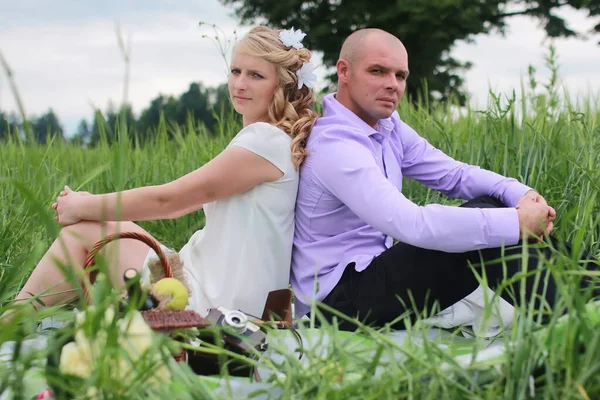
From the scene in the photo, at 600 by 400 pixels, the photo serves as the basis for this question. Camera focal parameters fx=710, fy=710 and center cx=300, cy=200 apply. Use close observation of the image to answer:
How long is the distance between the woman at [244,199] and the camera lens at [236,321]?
2.13 feet

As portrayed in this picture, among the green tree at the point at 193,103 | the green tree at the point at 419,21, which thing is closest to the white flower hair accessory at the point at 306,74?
the green tree at the point at 193,103

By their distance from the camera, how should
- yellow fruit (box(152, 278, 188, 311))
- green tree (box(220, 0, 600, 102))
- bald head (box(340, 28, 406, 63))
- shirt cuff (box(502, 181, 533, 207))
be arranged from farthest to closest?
green tree (box(220, 0, 600, 102)) → shirt cuff (box(502, 181, 533, 207)) → bald head (box(340, 28, 406, 63)) → yellow fruit (box(152, 278, 188, 311))

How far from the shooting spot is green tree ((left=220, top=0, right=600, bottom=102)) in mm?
14688

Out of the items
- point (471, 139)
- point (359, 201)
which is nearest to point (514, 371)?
point (359, 201)

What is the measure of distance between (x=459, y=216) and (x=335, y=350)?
92 cm

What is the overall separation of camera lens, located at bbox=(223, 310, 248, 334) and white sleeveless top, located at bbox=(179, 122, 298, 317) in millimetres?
649

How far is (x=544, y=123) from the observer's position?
3957 millimetres

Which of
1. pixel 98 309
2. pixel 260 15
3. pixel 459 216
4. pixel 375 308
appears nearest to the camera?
pixel 98 309

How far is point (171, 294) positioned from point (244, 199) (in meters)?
0.77

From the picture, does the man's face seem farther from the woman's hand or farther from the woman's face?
the woman's hand

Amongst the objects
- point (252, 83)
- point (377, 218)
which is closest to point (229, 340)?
point (377, 218)

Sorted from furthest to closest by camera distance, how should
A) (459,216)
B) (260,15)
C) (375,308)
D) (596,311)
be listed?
(260,15) < (375,308) < (459,216) < (596,311)

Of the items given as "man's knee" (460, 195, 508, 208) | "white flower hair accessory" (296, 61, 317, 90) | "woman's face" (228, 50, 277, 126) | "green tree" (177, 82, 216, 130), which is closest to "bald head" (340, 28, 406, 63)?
"white flower hair accessory" (296, 61, 317, 90)

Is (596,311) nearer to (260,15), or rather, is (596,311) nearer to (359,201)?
(359,201)
